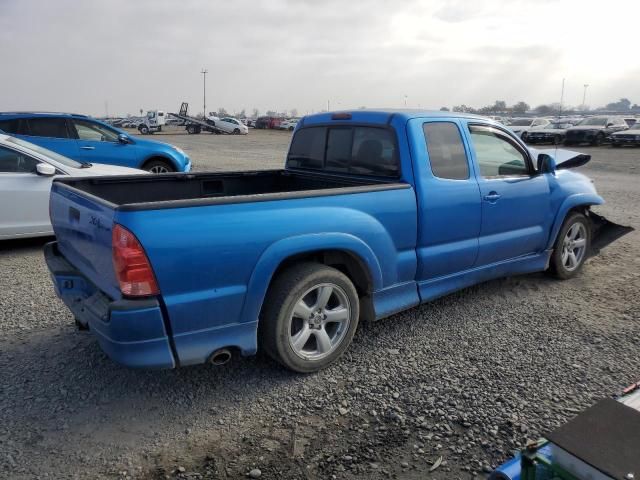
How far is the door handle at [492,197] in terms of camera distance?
440 cm

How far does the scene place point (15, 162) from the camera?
6387mm

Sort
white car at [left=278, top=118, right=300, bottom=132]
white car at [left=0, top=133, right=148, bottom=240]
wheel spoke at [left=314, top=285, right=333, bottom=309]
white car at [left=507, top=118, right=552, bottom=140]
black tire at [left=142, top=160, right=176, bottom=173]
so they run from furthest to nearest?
white car at [left=278, top=118, right=300, bottom=132] → white car at [left=507, top=118, right=552, bottom=140] → black tire at [left=142, top=160, right=176, bottom=173] → white car at [left=0, top=133, right=148, bottom=240] → wheel spoke at [left=314, top=285, right=333, bottom=309]

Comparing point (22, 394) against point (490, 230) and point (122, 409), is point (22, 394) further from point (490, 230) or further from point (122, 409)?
point (490, 230)

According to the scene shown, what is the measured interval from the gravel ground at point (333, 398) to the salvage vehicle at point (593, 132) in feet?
90.4

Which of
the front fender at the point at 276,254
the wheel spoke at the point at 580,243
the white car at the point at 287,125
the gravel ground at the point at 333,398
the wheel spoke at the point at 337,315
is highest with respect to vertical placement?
the white car at the point at 287,125

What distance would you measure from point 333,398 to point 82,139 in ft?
27.8

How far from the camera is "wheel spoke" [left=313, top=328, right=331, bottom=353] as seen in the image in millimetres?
3553

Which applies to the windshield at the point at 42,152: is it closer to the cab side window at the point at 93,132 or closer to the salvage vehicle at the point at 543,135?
the cab side window at the point at 93,132


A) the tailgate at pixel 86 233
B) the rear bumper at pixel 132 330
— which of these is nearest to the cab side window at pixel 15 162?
the tailgate at pixel 86 233

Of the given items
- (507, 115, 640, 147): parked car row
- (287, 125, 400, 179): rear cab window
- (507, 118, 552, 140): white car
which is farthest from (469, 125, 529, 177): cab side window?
(507, 118, 552, 140): white car

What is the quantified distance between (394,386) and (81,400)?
6.60 feet

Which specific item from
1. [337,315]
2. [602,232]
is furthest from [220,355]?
[602,232]

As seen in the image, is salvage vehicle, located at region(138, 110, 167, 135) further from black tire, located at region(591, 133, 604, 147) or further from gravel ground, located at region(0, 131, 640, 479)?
gravel ground, located at region(0, 131, 640, 479)

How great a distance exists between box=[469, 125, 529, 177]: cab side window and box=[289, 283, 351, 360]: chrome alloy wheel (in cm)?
182
